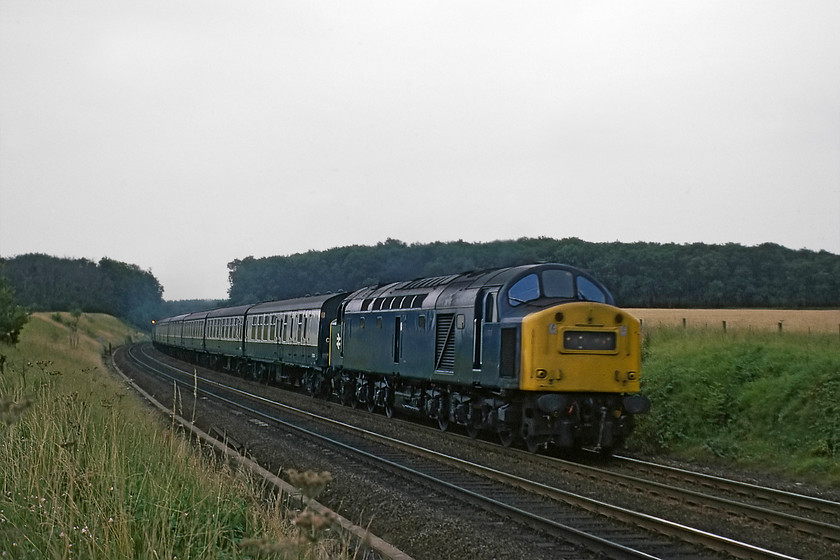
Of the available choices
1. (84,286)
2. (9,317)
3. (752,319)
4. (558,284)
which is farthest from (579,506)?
(84,286)

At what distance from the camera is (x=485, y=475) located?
484 inches

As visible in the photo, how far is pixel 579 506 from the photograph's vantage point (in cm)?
1007

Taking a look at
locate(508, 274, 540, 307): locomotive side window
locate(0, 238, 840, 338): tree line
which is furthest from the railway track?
locate(0, 238, 840, 338): tree line

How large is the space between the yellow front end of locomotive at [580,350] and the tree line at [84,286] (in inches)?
4816

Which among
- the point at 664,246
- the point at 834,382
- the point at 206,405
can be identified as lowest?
the point at 206,405

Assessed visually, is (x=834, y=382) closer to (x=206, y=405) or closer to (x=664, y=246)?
(x=206, y=405)

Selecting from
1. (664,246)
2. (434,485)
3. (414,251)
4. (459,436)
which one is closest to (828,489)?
(434,485)

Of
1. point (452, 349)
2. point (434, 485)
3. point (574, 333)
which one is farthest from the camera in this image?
point (452, 349)

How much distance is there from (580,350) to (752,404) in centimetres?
408

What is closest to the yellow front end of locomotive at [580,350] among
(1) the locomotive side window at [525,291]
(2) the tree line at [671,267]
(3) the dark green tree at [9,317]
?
(1) the locomotive side window at [525,291]

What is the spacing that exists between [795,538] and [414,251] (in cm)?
3872

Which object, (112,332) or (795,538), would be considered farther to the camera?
(112,332)

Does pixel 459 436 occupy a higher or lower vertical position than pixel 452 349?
lower

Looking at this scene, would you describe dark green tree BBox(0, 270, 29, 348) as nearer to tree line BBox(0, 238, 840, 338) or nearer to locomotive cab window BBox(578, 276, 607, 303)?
tree line BBox(0, 238, 840, 338)
